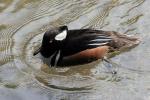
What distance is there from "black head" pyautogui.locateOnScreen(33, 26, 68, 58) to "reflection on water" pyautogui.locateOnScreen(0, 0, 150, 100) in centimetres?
30

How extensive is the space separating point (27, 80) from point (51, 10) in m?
2.35

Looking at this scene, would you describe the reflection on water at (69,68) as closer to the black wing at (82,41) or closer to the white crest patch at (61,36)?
the black wing at (82,41)

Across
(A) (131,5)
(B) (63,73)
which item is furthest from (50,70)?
(A) (131,5)

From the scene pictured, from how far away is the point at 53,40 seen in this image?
7785mm

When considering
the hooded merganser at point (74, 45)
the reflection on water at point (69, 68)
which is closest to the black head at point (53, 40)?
the hooded merganser at point (74, 45)

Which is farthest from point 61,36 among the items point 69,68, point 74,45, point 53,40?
point 69,68

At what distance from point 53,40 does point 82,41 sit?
47 cm

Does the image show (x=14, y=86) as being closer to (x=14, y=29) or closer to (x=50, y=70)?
(x=50, y=70)

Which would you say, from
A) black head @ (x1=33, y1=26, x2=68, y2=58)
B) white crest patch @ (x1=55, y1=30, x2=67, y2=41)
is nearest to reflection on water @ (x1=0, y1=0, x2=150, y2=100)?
black head @ (x1=33, y1=26, x2=68, y2=58)

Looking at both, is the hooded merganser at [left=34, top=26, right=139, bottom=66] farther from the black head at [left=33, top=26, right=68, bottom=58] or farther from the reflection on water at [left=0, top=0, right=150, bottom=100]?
the reflection on water at [left=0, top=0, right=150, bottom=100]

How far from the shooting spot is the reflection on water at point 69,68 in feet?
23.6

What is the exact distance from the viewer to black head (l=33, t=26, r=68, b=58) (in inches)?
305

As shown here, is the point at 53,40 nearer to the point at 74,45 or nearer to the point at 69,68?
the point at 74,45

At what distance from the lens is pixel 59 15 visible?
936 centimetres
